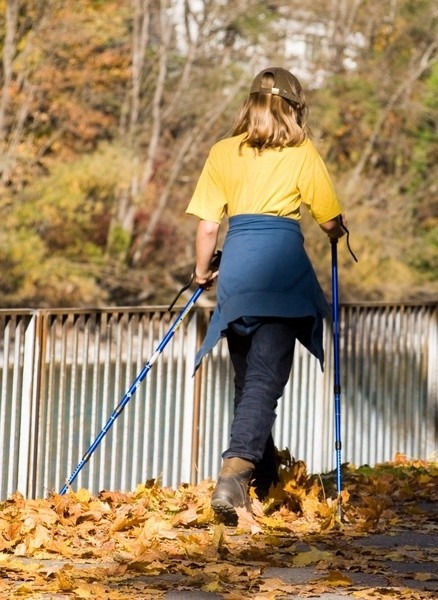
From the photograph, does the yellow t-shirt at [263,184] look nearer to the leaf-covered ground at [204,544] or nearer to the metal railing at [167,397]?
the metal railing at [167,397]

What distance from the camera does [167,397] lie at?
798cm

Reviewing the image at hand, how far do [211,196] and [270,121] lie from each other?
0.41 metres

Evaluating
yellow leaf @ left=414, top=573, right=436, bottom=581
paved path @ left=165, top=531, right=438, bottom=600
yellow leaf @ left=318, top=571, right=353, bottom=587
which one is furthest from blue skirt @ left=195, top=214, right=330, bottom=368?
yellow leaf @ left=318, top=571, right=353, bottom=587

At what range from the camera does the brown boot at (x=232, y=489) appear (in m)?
6.03

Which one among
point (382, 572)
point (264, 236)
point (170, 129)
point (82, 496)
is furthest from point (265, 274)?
point (170, 129)

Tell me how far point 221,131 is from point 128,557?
89.3 ft

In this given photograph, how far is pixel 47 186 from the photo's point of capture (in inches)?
1117

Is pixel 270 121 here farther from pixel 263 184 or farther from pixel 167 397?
pixel 167 397

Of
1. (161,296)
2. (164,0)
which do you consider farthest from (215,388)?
(164,0)

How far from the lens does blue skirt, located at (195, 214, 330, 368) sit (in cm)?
634

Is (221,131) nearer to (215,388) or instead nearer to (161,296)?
(161,296)

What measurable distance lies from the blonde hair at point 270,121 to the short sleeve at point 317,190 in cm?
11

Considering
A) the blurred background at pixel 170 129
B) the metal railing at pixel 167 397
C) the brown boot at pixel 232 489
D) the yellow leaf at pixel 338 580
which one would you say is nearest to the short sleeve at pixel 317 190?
the brown boot at pixel 232 489

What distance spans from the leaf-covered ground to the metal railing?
620 millimetres
